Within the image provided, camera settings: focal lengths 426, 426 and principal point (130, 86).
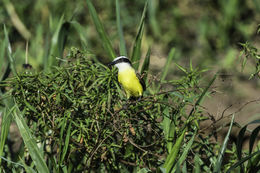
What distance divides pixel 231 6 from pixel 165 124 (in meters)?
3.61

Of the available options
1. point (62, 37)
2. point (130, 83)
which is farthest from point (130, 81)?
point (62, 37)

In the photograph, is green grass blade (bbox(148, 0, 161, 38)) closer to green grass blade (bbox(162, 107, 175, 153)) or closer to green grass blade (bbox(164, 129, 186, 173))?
green grass blade (bbox(162, 107, 175, 153))

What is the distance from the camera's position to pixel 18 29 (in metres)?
5.70

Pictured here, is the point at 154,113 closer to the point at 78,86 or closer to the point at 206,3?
the point at 78,86

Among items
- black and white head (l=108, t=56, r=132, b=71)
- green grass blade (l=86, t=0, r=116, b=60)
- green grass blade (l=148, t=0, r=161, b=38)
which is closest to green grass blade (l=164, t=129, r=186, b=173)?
black and white head (l=108, t=56, r=132, b=71)

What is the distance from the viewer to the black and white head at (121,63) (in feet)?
8.47

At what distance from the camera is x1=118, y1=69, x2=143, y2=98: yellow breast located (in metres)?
2.82

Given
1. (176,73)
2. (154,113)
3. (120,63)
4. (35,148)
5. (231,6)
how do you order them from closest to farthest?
(35,148)
(154,113)
(120,63)
(176,73)
(231,6)

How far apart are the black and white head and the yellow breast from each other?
7 cm

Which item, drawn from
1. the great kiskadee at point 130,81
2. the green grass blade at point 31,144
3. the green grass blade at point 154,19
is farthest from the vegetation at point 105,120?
the green grass blade at point 154,19

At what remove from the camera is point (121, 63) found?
2666 millimetres

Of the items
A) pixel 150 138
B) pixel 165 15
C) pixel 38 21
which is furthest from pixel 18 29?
pixel 150 138

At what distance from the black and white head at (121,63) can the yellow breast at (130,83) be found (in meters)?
0.07

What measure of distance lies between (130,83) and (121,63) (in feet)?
0.71
